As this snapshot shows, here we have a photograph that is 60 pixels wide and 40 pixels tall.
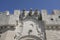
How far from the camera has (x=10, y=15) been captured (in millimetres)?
18406

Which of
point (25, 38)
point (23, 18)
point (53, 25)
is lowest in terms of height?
point (25, 38)

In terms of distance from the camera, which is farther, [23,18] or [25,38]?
[23,18]

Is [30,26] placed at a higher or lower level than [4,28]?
higher

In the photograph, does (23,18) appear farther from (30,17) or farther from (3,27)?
(3,27)

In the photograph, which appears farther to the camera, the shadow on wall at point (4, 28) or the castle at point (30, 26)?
the shadow on wall at point (4, 28)

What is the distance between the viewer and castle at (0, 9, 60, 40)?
56.5ft

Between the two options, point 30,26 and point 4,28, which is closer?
point 4,28

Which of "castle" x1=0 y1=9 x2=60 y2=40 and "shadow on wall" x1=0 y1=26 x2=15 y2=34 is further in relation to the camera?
"shadow on wall" x1=0 y1=26 x2=15 y2=34

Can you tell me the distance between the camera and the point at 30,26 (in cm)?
1803

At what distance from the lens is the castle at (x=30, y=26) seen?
17.2 meters

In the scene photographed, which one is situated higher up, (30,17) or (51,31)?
(30,17)

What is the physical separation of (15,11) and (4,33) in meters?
3.03

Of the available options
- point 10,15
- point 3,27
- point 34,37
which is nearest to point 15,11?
point 10,15

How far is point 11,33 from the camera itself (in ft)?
56.6
